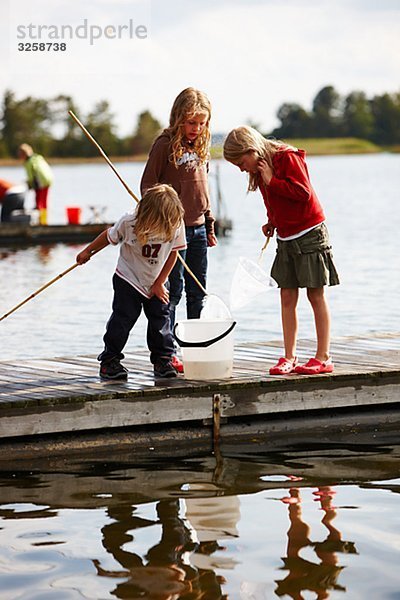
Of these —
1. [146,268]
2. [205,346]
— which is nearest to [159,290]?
[146,268]

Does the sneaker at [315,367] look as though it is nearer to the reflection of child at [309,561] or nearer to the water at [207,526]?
the water at [207,526]

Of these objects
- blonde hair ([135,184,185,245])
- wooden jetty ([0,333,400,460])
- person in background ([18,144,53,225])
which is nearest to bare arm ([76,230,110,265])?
Result: blonde hair ([135,184,185,245])

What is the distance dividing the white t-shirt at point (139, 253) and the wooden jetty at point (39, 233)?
17.7 meters

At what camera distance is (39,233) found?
2453 cm

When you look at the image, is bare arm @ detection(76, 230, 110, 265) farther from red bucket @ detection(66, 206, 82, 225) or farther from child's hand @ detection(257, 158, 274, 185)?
red bucket @ detection(66, 206, 82, 225)

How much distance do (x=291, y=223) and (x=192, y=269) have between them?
75 cm

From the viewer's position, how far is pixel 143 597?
4742 millimetres

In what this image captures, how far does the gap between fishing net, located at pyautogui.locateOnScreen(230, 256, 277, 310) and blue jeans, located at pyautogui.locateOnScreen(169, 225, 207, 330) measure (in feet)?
0.77

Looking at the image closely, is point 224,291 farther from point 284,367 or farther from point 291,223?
point 291,223

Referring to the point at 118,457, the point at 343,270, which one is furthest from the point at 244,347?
the point at 343,270

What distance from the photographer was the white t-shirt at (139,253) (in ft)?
22.5

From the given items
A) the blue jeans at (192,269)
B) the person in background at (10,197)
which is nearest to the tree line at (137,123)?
the person in background at (10,197)

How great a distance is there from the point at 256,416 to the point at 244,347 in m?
1.18

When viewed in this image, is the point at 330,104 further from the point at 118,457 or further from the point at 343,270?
the point at 118,457
